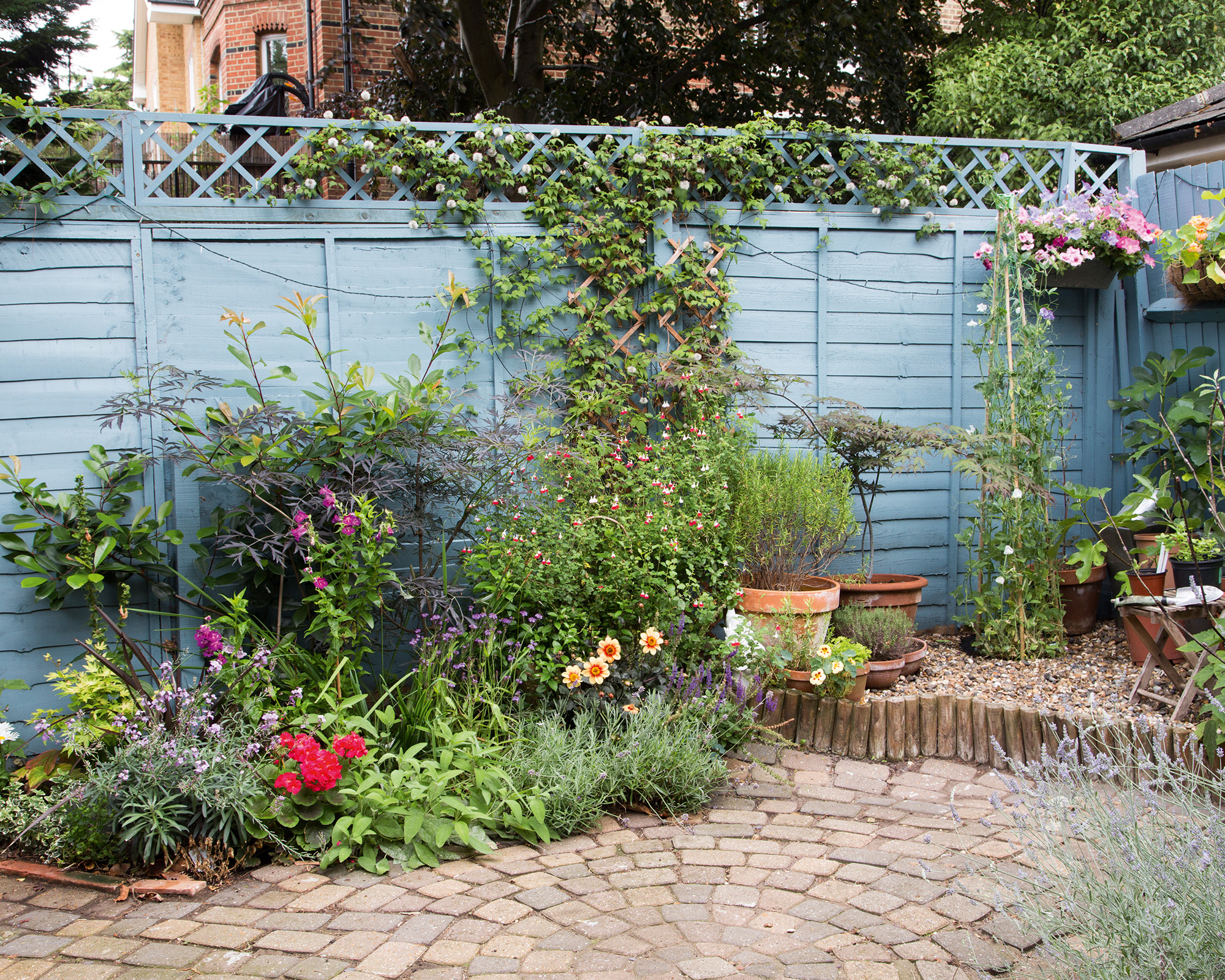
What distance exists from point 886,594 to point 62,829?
355 centimetres

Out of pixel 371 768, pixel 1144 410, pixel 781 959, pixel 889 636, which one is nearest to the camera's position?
pixel 781 959

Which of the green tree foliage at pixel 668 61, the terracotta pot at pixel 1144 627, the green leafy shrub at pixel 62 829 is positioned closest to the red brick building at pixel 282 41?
the green tree foliage at pixel 668 61

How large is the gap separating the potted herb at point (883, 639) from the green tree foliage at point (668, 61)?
5.93 metres

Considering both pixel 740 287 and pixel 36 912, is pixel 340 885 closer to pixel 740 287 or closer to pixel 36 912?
pixel 36 912

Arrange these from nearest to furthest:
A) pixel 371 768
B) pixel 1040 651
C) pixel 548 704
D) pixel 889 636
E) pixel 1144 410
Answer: pixel 371 768 → pixel 548 704 → pixel 889 636 → pixel 1040 651 → pixel 1144 410

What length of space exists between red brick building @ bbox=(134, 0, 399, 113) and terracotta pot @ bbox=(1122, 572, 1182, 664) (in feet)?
20.9

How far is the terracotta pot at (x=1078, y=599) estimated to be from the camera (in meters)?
4.99

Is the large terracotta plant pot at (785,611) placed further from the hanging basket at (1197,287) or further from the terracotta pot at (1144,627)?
the hanging basket at (1197,287)

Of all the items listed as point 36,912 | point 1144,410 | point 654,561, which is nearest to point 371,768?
point 36,912

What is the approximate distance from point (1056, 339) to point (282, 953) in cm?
492

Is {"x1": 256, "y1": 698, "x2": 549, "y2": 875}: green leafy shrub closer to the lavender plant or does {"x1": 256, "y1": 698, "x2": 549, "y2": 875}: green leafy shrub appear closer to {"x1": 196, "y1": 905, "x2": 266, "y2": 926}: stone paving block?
{"x1": 196, "y1": 905, "x2": 266, "y2": 926}: stone paving block

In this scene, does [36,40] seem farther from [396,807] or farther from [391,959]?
[391,959]

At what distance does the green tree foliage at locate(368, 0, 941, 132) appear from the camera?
8859 millimetres

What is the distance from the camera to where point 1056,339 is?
5.38m
